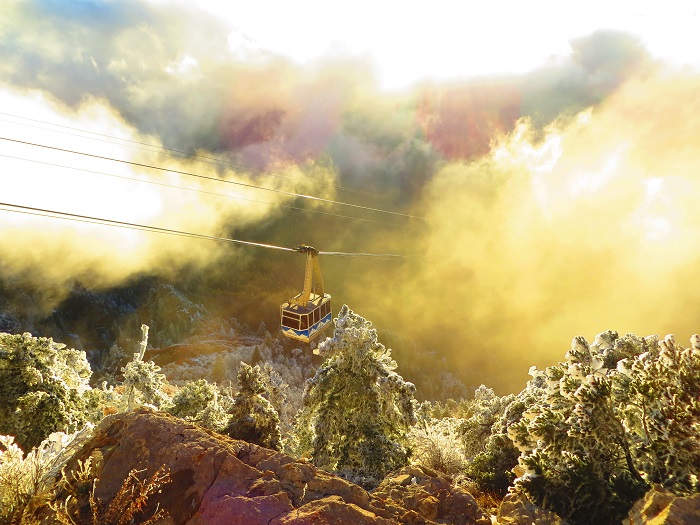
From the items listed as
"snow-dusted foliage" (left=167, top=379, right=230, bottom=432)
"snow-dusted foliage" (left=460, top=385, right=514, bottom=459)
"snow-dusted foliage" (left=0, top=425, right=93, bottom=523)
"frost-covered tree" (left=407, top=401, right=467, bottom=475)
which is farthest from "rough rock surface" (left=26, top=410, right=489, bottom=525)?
"snow-dusted foliage" (left=460, top=385, right=514, bottom=459)

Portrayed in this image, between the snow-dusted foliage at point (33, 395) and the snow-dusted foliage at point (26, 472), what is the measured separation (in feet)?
34.2

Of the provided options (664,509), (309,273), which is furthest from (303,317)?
(664,509)

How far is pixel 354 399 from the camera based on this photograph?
56.2 ft

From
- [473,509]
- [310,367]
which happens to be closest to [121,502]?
[473,509]

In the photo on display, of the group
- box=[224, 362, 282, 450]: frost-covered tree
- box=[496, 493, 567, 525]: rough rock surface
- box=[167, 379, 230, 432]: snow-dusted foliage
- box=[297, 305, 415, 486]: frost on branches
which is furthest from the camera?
box=[167, 379, 230, 432]: snow-dusted foliage

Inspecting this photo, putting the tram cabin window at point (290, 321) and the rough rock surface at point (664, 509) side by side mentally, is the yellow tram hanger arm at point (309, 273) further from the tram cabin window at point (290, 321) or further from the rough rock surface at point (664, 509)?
the rough rock surface at point (664, 509)

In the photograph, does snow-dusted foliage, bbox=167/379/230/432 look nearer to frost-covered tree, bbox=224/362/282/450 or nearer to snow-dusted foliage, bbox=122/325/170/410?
snow-dusted foliage, bbox=122/325/170/410

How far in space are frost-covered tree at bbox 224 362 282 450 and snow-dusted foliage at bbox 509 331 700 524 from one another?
12621 mm

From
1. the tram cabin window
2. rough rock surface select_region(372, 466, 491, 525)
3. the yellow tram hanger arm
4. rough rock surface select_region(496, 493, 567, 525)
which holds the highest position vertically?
the yellow tram hanger arm

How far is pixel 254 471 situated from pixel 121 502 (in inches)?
91.1

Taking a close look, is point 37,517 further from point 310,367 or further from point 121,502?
point 310,367

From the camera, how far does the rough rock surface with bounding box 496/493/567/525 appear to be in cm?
828

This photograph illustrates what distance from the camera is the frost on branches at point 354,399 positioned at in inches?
657

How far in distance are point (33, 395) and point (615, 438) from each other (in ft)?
73.8
